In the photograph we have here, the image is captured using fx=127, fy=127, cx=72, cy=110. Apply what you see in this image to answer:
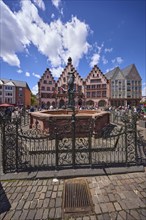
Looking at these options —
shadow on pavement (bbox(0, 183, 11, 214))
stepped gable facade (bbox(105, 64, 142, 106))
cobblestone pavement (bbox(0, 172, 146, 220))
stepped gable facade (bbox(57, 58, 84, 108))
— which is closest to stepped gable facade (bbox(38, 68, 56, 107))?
stepped gable facade (bbox(57, 58, 84, 108))

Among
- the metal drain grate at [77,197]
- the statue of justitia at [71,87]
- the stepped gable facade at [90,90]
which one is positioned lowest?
the metal drain grate at [77,197]

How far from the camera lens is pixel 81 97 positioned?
1999 inches

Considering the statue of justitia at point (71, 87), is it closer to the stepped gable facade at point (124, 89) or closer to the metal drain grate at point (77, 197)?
the metal drain grate at point (77, 197)

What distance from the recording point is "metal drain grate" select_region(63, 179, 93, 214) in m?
2.88

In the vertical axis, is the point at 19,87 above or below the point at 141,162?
above

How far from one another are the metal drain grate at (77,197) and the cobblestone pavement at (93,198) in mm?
124

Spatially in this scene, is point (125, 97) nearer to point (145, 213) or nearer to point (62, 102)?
point (62, 102)

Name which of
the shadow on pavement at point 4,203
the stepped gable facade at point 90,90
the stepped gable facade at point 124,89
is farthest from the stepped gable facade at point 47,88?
the shadow on pavement at point 4,203

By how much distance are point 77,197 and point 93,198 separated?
411 millimetres

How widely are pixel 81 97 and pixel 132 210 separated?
159 ft

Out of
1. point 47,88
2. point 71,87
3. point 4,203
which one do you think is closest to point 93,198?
point 4,203

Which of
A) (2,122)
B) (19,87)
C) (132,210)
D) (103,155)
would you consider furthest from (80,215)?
(19,87)

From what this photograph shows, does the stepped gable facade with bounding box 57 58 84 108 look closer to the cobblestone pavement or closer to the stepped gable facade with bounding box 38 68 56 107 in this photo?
the stepped gable facade with bounding box 38 68 56 107

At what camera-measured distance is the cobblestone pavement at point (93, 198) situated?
2.69 metres
